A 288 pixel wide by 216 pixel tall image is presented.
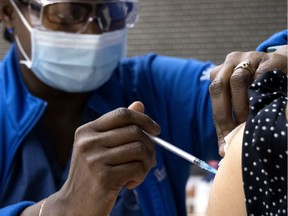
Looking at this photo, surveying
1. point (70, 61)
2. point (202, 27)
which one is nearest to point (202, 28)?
point (202, 27)

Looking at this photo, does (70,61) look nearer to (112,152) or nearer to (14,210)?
(14,210)

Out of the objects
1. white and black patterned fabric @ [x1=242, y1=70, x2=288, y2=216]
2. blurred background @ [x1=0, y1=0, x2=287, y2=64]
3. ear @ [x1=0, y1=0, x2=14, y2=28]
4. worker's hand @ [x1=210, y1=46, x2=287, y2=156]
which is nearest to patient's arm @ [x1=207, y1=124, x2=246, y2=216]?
white and black patterned fabric @ [x1=242, y1=70, x2=288, y2=216]

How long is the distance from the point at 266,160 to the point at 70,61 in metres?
1.36

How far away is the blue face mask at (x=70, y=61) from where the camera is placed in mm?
2059

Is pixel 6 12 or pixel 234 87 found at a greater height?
pixel 234 87

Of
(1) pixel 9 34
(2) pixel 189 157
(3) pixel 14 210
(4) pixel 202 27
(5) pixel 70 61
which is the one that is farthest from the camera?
(4) pixel 202 27

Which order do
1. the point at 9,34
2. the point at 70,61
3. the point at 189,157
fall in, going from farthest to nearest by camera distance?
the point at 9,34
the point at 70,61
the point at 189,157

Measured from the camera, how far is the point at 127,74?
221cm

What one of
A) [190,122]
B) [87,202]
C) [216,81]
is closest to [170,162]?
[190,122]

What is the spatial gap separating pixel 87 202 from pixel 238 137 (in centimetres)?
53

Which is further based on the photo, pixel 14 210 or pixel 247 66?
pixel 14 210

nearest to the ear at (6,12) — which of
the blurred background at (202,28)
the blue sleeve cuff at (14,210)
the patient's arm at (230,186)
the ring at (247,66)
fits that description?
the blue sleeve cuff at (14,210)

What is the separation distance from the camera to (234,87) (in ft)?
3.73

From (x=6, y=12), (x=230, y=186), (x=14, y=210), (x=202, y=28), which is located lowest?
(x=202, y=28)
